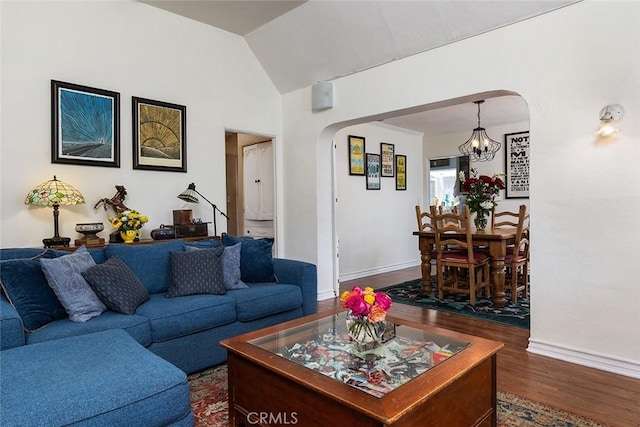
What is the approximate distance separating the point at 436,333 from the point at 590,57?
85.7 inches

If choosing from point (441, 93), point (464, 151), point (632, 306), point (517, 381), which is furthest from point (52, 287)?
point (464, 151)

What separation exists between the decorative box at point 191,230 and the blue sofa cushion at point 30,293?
57.1 inches

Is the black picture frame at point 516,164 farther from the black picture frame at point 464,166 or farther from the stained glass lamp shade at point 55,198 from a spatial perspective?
the stained glass lamp shade at point 55,198

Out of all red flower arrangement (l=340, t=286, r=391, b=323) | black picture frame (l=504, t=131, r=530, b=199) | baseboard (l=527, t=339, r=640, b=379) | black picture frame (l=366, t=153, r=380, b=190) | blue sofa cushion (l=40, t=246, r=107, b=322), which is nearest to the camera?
red flower arrangement (l=340, t=286, r=391, b=323)

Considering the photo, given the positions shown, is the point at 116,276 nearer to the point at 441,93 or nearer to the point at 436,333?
the point at 436,333

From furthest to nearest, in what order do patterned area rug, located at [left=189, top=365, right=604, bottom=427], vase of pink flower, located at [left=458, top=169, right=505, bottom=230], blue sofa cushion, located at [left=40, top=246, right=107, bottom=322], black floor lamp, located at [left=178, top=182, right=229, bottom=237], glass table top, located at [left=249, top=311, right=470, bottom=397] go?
vase of pink flower, located at [left=458, top=169, right=505, bottom=230]
black floor lamp, located at [left=178, top=182, right=229, bottom=237]
blue sofa cushion, located at [left=40, top=246, right=107, bottom=322]
patterned area rug, located at [left=189, top=365, right=604, bottom=427]
glass table top, located at [left=249, top=311, right=470, bottom=397]

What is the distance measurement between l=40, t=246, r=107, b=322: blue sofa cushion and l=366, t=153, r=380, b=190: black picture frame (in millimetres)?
4467

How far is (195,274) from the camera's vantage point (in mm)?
2893

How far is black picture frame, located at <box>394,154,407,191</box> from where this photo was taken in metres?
6.78

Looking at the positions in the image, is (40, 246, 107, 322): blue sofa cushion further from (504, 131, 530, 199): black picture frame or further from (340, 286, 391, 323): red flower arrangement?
(504, 131, 530, 199): black picture frame

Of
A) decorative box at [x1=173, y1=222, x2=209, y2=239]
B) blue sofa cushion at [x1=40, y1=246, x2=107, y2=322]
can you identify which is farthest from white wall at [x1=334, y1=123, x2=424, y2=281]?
blue sofa cushion at [x1=40, y1=246, x2=107, y2=322]

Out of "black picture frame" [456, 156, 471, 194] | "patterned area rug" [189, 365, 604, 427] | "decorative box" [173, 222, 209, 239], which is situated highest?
"black picture frame" [456, 156, 471, 194]

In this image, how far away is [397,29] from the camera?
3.50 metres

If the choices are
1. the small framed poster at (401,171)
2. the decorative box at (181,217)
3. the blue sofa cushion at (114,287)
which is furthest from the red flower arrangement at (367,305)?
the small framed poster at (401,171)
